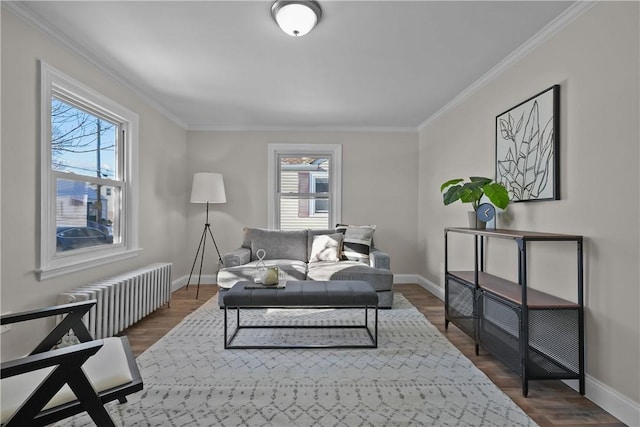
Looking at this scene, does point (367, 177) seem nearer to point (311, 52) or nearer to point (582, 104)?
point (311, 52)

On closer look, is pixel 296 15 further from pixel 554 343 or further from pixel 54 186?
pixel 554 343

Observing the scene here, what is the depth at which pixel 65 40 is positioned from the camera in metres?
2.51

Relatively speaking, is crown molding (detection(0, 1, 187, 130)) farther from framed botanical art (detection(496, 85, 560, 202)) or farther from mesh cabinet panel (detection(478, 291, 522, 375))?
mesh cabinet panel (detection(478, 291, 522, 375))

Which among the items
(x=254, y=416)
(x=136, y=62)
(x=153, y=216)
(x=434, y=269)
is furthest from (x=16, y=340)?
(x=434, y=269)

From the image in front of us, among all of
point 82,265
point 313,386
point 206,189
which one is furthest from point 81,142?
point 313,386

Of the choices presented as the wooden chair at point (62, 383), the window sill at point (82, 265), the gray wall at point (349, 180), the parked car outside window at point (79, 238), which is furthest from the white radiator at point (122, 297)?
the gray wall at point (349, 180)

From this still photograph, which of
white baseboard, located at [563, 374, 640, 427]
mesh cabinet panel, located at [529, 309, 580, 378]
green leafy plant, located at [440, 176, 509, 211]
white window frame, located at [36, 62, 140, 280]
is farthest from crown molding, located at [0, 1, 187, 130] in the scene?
white baseboard, located at [563, 374, 640, 427]

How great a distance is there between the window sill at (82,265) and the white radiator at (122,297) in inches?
6.2

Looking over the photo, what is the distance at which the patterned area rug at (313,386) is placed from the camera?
5.83 ft

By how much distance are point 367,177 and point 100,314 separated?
3763mm

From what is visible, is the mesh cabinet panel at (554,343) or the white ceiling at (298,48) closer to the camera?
the mesh cabinet panel at (554,343)

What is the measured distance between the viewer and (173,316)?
3.52 meters

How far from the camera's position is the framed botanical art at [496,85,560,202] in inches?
88.5

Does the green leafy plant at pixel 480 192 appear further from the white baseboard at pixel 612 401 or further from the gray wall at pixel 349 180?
the gray wall at pixel 349 180
